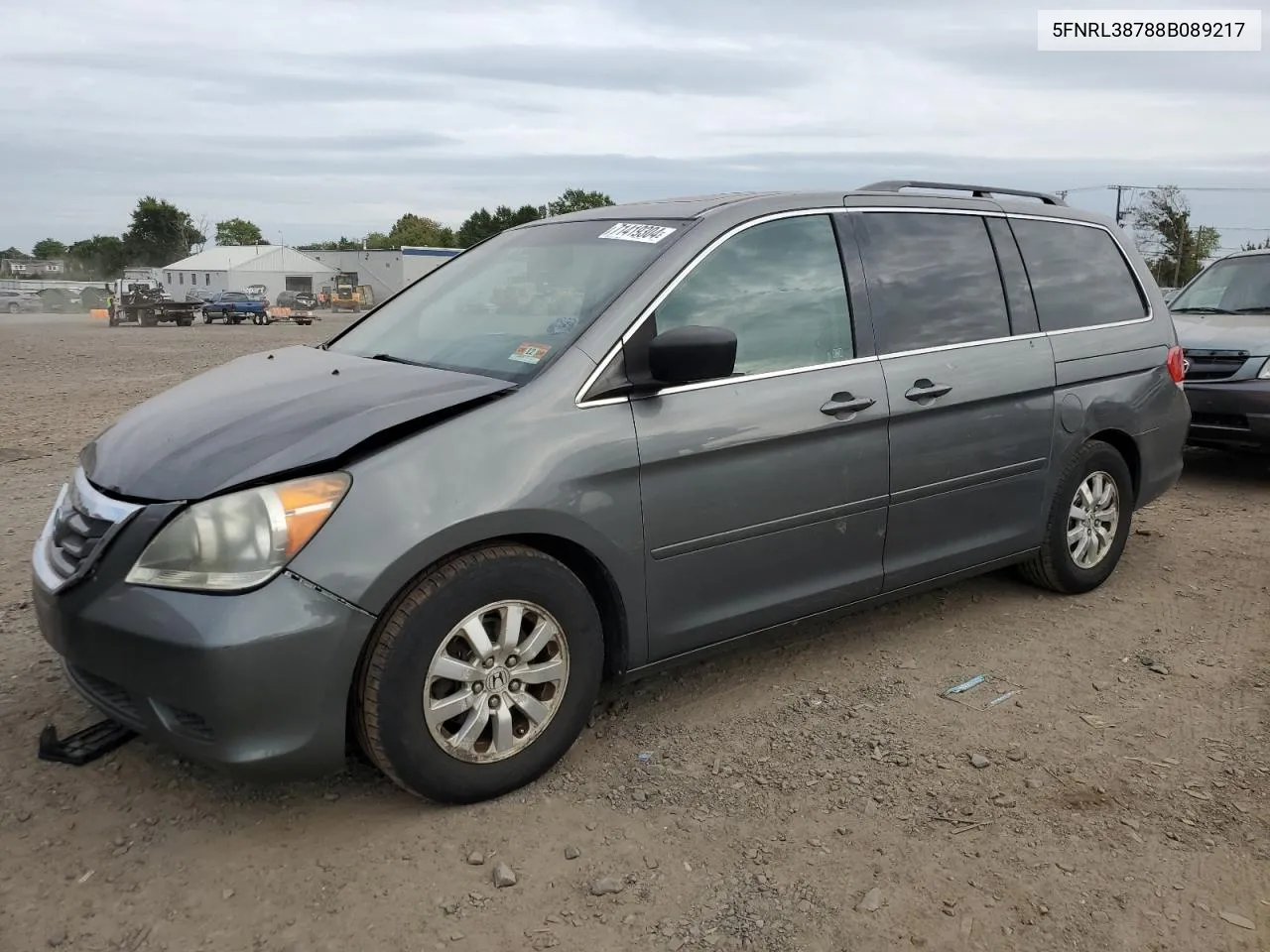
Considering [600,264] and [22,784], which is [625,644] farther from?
[22,784]

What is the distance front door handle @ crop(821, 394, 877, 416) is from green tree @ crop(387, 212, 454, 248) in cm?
11392

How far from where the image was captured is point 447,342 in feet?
12.1

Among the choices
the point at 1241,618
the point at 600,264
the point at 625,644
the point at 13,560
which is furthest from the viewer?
the point at 13,560

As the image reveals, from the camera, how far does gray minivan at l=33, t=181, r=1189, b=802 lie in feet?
8.89

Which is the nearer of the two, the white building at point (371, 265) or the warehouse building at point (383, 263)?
the warehouse building at point (383, 263)

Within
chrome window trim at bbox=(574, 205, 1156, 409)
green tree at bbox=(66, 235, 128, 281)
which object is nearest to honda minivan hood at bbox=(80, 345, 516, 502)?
chrome window trim at bbox=(574, 205, 1156, 409)

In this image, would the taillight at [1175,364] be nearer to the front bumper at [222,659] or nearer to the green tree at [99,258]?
the front bumper at [222,659]

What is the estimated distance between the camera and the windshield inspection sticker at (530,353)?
3.30m

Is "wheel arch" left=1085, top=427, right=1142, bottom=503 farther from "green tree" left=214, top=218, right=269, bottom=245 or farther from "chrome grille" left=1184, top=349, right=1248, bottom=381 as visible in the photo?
"green tree" left=214, top=218, right=269, bottom=245

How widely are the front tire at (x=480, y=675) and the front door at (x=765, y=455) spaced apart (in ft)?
1.16

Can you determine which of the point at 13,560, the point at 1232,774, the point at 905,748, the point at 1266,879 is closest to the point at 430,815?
the point at 905,748

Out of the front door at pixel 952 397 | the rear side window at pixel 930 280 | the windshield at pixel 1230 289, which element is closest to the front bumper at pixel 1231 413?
the windshield at pixel 1230 289

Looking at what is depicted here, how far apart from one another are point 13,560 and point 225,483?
325 cm

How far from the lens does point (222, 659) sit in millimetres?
2592
